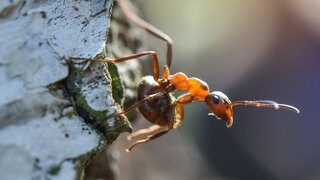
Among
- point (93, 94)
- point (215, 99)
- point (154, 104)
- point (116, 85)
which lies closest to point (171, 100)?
point (154, 104)

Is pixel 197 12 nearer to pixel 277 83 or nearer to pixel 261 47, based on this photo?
pixel 261 47

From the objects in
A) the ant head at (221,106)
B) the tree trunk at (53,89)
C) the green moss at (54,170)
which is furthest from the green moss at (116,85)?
the ant head at (221,106)

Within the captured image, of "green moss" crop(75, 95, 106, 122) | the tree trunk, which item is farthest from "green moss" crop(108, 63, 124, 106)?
"green moss" crop(75, 95, 106, 122)

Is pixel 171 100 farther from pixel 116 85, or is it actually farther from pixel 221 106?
pixel 116 85

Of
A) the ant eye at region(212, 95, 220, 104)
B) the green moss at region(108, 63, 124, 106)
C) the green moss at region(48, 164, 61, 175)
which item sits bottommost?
the ant eye at region(212, 95, 220, 104)

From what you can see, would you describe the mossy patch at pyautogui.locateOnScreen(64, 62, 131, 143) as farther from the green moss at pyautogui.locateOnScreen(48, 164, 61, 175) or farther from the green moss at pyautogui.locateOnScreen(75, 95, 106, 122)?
the green moss at pyautogui.locateOnScreen(48, 164, 61, 175)

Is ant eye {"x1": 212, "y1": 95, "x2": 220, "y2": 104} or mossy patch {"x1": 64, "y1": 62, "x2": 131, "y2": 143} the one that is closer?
mossy patch {"x1": 64, "y1": 62, "x2": 131, "y2": 143}

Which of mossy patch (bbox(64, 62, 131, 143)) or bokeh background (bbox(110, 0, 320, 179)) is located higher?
mossy patch (bbox(64, 62, 131, 143))
